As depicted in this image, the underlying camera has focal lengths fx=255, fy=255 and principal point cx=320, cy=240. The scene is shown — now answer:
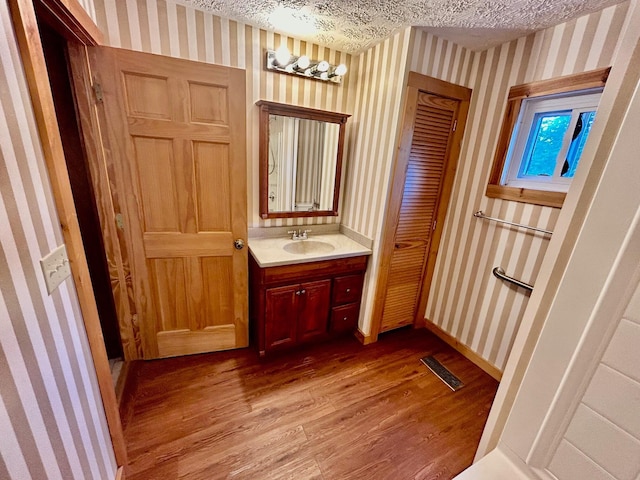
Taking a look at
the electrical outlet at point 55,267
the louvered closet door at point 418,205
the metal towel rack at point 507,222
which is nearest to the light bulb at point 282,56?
the louvered closet door at point 418,205

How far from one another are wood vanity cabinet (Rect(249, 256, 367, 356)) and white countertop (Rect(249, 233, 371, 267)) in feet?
0.18

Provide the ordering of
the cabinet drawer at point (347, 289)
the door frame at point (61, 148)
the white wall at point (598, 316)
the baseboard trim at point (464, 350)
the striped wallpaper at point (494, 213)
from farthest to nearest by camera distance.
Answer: the cabinet drawer at point (347, 289), the baseboard trim at point (464, 350), the striped wallpaper at point (494, 213), the door frame at point (61, 148), the white wall at point (598, 316)

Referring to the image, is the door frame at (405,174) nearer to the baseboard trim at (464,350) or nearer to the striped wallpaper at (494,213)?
the striped wallpaper at (494,213)

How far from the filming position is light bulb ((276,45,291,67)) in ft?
5.95

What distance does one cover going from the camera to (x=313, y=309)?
2.03m

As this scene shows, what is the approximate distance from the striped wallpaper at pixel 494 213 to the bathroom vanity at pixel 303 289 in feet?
2.70

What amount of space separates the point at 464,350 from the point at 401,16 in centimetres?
247

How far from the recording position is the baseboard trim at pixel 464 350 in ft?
6.42

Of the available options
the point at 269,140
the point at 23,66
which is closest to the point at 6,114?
the point at 23,66

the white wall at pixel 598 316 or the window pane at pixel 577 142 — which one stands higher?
the window pane at pixel 577 142

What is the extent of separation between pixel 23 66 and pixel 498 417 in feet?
6.15

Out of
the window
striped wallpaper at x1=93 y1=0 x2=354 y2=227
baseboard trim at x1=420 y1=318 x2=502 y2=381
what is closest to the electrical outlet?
striped wallpaper at x1=93 y1=0 x2=354 y2=227

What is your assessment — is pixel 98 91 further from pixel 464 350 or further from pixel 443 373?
pixel 464 350

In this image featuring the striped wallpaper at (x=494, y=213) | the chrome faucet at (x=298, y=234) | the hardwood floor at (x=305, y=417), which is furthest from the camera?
the chrome faucet at (x=298, y=234)
